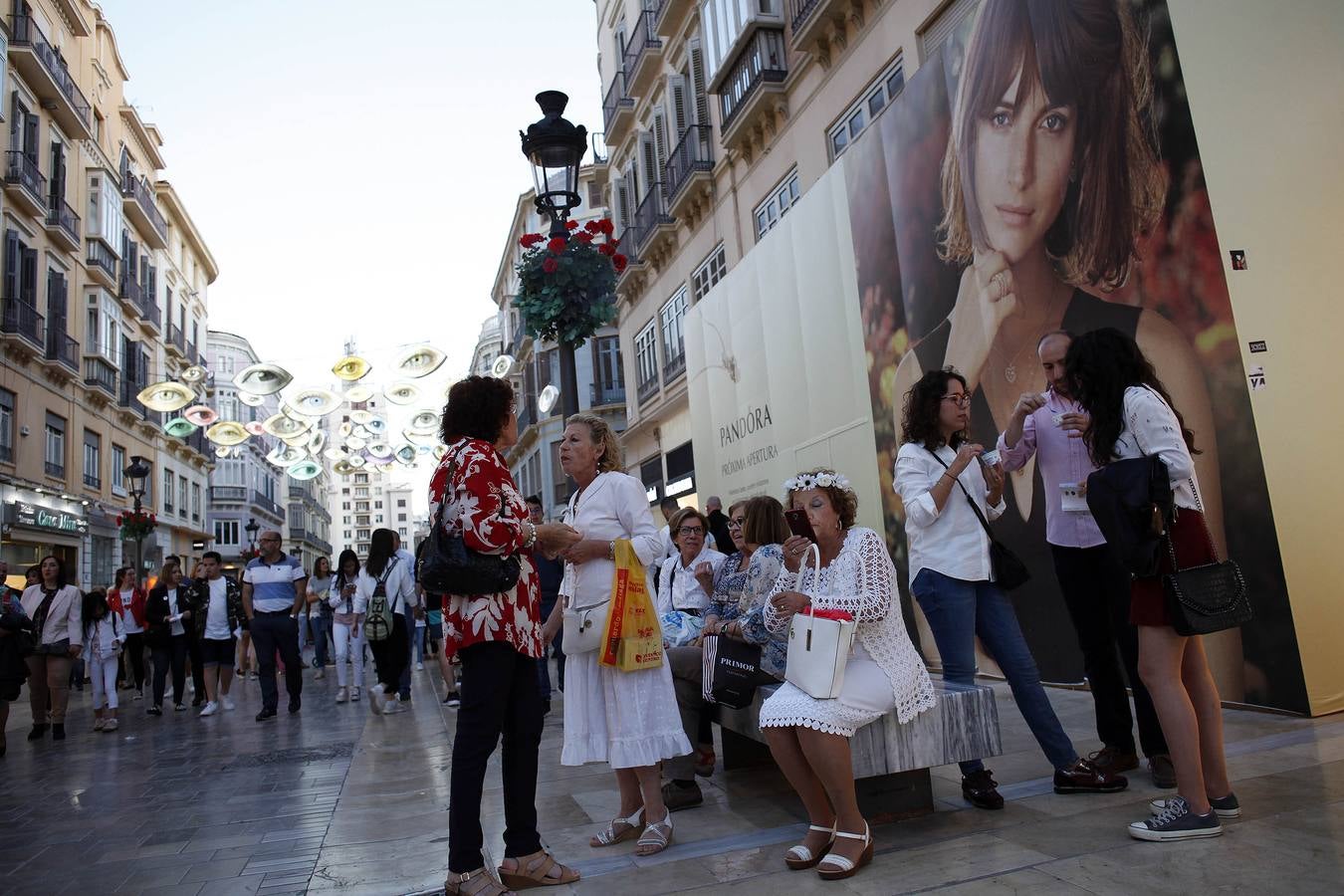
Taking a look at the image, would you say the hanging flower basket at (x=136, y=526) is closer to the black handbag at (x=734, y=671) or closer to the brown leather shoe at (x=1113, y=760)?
the black handbag at (x=734, y=671)

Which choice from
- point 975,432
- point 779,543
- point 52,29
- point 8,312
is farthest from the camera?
point 52,29

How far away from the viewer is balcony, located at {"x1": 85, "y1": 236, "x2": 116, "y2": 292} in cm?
2925

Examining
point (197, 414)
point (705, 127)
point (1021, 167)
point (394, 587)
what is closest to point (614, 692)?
point (1021, 167)

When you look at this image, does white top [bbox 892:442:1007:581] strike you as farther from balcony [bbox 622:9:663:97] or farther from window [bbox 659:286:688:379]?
balcony [bbox 622:9:663:97]

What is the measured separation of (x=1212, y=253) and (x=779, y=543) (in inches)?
122

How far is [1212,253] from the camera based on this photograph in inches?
225

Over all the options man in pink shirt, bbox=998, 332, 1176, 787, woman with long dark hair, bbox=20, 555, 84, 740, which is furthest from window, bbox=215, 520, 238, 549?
man in pink shirt, bbox=998, 332, 1176, 787

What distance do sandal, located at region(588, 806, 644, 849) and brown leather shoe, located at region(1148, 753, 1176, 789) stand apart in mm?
2270

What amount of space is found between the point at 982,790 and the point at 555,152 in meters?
5.41

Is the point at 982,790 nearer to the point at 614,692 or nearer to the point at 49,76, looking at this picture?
the point at 614,692

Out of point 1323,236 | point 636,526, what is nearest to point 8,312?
point 636,526

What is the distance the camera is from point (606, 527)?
4.30 meters

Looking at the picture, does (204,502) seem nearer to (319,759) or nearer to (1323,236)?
(319,759)

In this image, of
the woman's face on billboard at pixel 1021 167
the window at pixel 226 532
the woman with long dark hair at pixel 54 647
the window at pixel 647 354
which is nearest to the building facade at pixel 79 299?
the woman with long dark hair at pixel 54 647
